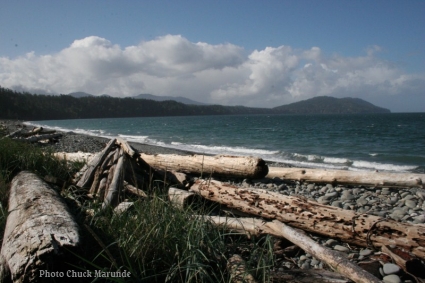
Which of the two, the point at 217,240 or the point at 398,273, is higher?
the point at 217,240

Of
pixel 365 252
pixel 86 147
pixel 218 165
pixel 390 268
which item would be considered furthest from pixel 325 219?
pixel 86 147

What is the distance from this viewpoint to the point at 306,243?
3527 millimetres

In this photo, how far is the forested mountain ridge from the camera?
85.9 meters

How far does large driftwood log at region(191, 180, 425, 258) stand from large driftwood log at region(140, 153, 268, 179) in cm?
157

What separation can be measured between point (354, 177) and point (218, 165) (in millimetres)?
3006

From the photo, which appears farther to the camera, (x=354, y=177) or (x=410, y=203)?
(x=354, y=177)

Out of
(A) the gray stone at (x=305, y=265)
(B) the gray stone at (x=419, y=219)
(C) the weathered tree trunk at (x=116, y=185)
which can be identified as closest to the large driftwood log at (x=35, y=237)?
(C) the weathered tree trunk at (x=116, y=185)

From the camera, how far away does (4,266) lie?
2574mm

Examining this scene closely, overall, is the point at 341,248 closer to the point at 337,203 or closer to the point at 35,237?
the point at 337,203

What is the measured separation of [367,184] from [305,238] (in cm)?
396

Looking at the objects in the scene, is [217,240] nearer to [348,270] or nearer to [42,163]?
[348,270]

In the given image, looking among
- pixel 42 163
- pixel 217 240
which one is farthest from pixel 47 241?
pixel 42 163

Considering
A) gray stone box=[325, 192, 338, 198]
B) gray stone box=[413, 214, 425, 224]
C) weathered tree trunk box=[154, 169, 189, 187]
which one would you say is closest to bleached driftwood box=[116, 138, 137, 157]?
weathered tree trunk box=[154, 169, 189, 187]

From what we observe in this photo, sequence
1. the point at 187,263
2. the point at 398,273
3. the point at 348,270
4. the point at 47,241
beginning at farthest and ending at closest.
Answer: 1. the point at 398,273
2. the point at 348,270
3. the point at 187,263
4. the point at 47,241
